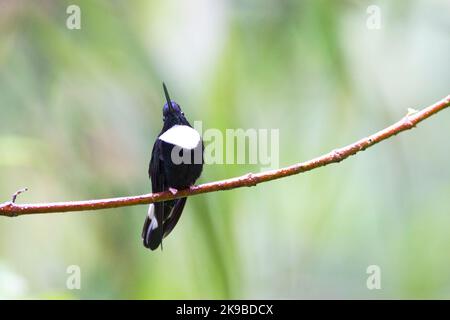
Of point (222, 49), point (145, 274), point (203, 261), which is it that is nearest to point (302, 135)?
point (222, 49)

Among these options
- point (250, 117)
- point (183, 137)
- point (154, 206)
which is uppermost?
point (250, 117)

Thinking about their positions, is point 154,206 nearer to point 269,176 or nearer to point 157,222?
point 157,222

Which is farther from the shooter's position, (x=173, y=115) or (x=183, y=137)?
(x=173, y=115)

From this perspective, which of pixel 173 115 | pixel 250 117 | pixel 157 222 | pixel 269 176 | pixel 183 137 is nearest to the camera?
pixel 269 176

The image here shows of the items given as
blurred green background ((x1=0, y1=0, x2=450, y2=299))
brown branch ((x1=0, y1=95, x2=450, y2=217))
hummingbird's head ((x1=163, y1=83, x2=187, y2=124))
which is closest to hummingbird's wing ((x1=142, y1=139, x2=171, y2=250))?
hummingbird's head ((x1=163, y1=83, x2=187, y2=124))

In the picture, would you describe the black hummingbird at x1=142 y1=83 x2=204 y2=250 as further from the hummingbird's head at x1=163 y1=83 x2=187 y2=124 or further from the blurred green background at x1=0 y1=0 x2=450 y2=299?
the blurred green background at x1=0 y1=0 x2=450 y2=299

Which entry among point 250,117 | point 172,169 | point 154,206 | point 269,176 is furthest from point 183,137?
point 269,176

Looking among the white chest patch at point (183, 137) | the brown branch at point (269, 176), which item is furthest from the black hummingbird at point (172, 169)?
the brown branch at point (269, 176)

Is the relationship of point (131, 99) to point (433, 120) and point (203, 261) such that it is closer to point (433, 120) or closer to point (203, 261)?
point (203, 261)
